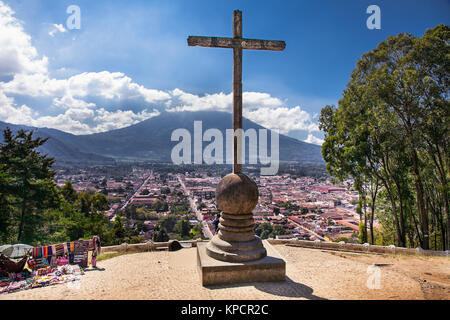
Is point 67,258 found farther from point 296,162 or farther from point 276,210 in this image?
point 296,162

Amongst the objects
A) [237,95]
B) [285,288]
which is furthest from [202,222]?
[285,288]

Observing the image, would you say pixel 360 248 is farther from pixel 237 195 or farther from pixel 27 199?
pixel 27 199

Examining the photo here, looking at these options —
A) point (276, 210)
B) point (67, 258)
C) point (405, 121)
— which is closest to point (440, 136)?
point (405, 121)

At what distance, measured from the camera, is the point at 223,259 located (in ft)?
19.8

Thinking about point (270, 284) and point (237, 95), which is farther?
point (237, 95)

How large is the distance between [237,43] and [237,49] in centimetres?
16

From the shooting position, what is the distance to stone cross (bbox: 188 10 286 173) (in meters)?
6.82

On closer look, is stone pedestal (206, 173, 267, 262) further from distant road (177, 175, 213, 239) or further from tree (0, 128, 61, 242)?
distant road (177, 175, 213, 239)

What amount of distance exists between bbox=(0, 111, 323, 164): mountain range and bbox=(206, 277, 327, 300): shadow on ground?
369ft

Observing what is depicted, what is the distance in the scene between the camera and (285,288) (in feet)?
18.0

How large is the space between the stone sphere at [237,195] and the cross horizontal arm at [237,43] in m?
3.53

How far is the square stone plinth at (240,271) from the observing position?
5617mm

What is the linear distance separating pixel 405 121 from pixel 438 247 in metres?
9.14
